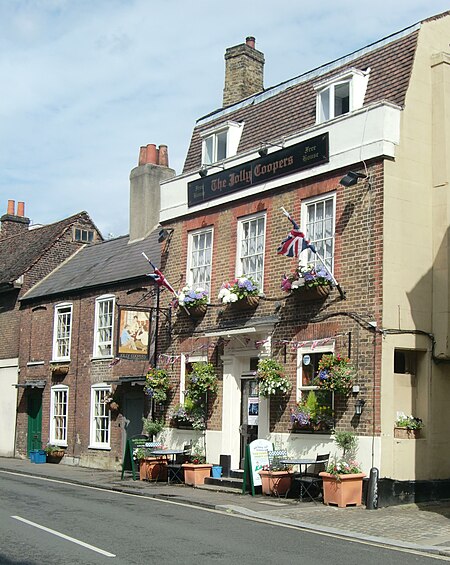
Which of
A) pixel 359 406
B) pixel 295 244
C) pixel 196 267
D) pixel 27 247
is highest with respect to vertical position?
pixel 27 247

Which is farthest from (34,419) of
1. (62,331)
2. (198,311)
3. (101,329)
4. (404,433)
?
(404,433)

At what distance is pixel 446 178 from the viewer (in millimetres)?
16656

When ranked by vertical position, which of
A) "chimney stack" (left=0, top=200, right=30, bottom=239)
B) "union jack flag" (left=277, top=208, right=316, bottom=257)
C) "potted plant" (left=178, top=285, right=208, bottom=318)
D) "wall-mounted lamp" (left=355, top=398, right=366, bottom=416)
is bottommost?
"wall-mounted lamp" (left=355, top=398, right=366, bottom=416)

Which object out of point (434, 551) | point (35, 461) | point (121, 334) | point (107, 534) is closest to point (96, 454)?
point (35, 461)

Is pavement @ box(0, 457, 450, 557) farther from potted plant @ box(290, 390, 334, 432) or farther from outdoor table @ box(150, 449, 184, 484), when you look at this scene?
potted plant @ box(290, 390, 334, 432)

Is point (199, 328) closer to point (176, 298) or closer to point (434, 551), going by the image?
point (176, 298)

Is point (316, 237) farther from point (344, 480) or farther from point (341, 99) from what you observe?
point (344, 480)

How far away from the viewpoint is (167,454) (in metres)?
19.6

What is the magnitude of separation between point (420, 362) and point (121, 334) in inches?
328

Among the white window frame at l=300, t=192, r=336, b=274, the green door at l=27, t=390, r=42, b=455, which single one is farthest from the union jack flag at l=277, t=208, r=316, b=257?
the green door at l=27, t=390, r=42, b=455

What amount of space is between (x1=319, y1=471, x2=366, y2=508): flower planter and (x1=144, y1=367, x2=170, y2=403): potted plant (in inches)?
260

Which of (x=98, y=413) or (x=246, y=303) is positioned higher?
(x=246, y=303)

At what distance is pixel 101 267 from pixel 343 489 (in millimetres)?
14560

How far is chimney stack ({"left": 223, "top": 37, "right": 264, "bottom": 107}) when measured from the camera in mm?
24438
